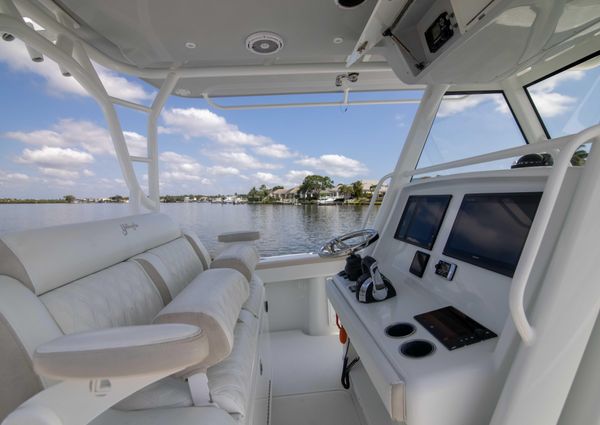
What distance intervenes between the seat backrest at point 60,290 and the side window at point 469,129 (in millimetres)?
2352

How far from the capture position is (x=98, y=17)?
65.3 inches

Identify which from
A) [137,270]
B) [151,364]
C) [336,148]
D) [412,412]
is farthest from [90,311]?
[336,148]

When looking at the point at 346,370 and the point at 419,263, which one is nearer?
the point at 419,263

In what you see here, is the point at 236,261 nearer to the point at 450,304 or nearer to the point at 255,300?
the point at 255,300

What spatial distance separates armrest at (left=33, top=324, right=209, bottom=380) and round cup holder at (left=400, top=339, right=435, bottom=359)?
575mm

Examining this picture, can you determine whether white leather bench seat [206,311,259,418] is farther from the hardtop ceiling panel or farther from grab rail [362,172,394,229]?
the hardtop ceiling panel

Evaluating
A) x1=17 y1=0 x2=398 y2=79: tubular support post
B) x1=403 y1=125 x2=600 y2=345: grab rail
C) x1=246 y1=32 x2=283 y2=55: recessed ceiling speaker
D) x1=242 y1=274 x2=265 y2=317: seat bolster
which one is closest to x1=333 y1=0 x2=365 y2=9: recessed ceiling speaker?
x1=246 y1=32 x2=283 y2=55: recessed ceiling speaker

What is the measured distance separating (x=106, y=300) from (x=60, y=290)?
0.45ft

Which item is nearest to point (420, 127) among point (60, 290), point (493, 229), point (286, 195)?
point (286, 195)

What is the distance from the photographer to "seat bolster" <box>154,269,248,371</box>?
2.64 ft

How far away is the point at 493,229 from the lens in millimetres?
1040

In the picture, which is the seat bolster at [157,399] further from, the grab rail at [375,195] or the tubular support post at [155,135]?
the tubular support post at [155,135]

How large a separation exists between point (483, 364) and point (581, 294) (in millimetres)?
281

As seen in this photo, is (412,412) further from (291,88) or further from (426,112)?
(291,88)
